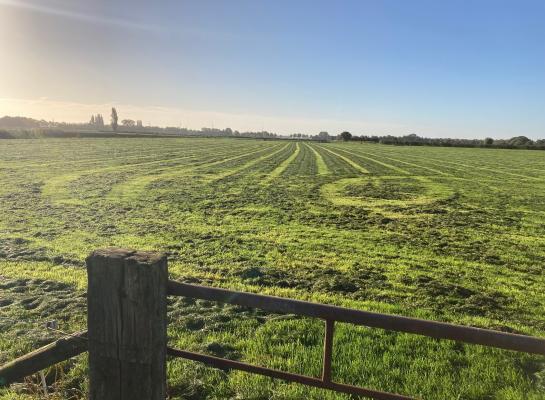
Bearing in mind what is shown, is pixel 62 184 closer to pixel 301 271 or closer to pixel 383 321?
pixel 301 271

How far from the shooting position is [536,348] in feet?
8.18

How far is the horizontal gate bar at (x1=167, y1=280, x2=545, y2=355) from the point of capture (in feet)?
8.35

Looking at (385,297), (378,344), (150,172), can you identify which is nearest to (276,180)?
(150,172)

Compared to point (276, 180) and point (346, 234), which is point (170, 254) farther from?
point (276, 180)

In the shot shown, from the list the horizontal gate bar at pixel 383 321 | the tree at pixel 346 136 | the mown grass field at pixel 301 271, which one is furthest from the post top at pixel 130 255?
the tree at pixel 346 136

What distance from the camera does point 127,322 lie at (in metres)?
2.72

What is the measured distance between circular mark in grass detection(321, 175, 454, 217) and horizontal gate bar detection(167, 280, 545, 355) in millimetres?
14092

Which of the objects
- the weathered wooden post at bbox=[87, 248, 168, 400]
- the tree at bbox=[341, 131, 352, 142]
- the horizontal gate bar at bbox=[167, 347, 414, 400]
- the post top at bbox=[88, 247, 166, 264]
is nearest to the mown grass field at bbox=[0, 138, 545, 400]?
the horizontal gate bar at bbox=[167, 347, 414, 400]

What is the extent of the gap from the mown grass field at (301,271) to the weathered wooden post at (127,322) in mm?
2004

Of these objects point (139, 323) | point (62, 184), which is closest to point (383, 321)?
point (139, 323)

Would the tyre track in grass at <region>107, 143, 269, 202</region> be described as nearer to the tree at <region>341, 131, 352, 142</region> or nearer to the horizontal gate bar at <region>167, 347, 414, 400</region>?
the horizontal gate bar at <region>167, 347, 414, 400</region>

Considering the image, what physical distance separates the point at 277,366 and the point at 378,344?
1481 millimetres

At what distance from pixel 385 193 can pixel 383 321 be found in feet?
66.8

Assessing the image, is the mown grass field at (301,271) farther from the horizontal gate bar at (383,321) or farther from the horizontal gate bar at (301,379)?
the horizontal gate bar at (383,321)
